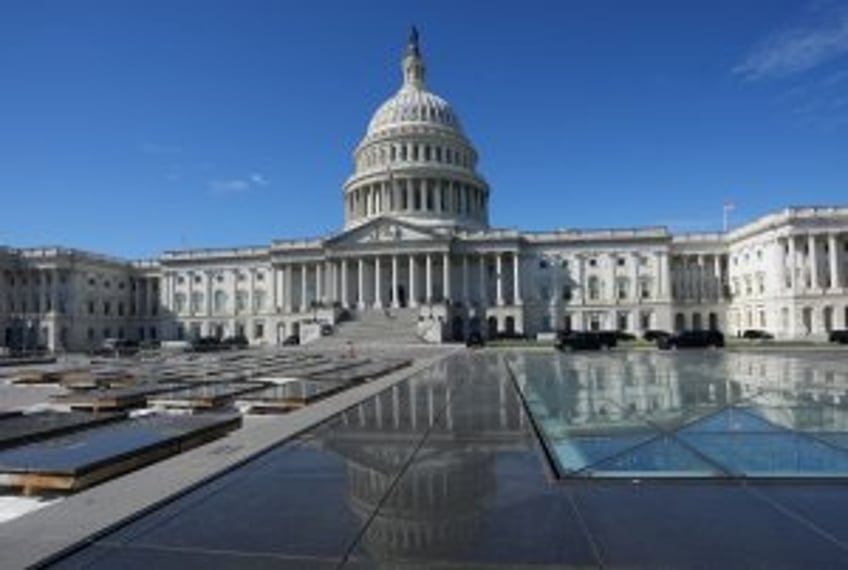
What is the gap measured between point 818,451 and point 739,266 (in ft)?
389

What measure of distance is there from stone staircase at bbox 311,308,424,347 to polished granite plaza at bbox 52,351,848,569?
82397 millimetres

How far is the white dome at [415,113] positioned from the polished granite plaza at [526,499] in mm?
129022

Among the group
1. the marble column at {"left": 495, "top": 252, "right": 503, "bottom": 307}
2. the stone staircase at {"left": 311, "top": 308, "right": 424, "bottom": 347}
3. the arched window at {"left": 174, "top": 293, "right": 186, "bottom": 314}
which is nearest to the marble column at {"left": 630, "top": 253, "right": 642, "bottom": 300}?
the marble column at {"left": 495, "top": 252, "right": 503, "bottom": 307}

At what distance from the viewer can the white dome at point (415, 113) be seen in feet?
458

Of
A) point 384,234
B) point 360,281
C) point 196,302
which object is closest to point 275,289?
point 360,281

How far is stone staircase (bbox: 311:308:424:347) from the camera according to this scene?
97.4 meters

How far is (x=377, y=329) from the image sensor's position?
10406 centimetres

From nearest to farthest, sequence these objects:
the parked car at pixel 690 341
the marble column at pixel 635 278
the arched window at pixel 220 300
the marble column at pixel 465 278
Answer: the parked car at pixel 690 341 < the marble column at pixel 635 278 < the marble column at pixel 465 278 < the arched window at pixel 220 300

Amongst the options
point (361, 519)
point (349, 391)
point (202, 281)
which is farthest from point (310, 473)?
point (202, 281)

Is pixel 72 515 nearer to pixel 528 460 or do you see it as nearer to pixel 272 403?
pixel 528 460

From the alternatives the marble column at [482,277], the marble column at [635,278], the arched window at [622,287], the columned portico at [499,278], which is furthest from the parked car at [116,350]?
the marble column at [635,278]

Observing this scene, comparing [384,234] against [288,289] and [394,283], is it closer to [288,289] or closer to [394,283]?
[394,283]

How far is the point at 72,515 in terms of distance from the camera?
7.79 m

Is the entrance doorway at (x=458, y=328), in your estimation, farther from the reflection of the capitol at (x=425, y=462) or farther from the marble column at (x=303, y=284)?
the reflection of the capitol at (x=425, y=462)
